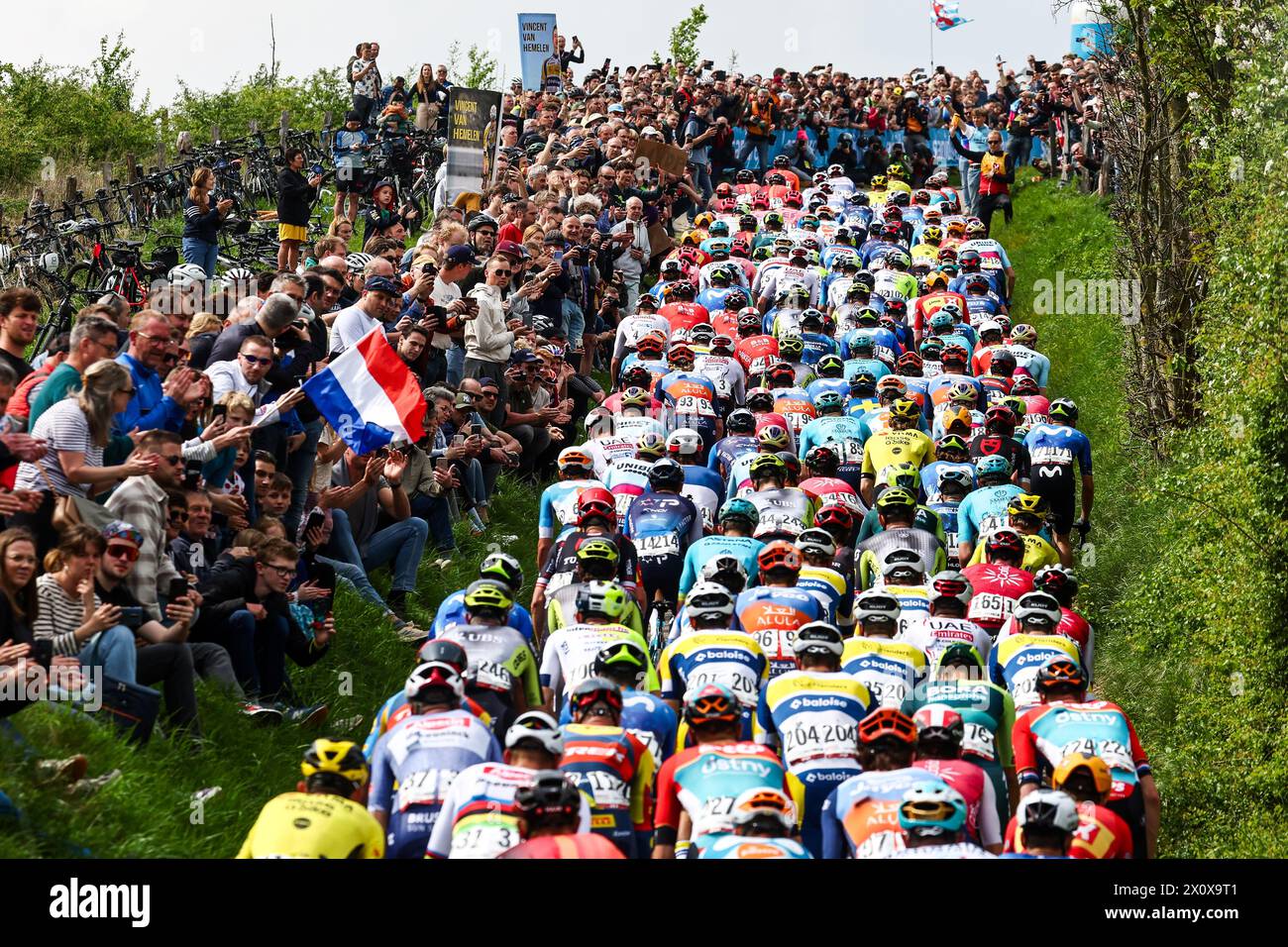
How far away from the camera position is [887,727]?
11.4 metres

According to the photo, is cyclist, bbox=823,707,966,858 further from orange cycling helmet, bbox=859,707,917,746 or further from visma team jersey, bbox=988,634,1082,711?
visma team jersey, bbox=988,634,1082,711

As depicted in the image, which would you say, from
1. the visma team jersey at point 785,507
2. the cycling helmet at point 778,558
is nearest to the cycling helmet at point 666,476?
the visma team jersey at point 785,507

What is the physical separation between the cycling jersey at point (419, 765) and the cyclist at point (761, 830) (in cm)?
168

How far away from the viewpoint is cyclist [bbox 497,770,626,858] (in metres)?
9.42

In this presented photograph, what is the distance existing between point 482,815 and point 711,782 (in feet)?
6.42

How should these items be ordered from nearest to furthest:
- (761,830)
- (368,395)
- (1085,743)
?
1. (761,830)
2. (1085,743)
3. (368,395)

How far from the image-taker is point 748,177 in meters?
40.1

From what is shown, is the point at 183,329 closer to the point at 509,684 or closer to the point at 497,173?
the point at 509,684

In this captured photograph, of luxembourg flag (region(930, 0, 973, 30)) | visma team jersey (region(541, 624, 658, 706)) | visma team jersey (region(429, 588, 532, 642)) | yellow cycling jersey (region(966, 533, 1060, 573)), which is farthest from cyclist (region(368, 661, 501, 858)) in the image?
luxembourg flag (region(930, 0, 973, 30))

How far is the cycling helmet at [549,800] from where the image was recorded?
973cm

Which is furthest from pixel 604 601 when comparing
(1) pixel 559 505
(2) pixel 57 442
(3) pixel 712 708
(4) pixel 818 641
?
(2) pixel 57 442

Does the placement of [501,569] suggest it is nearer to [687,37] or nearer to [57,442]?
[57,442]
